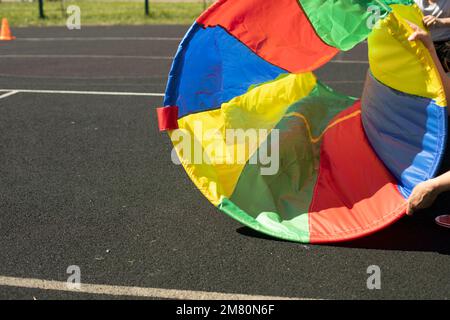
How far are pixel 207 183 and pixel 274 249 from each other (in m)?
0.78

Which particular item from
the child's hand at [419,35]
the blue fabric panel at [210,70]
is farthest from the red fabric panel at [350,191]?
the child's hand at [419,35]

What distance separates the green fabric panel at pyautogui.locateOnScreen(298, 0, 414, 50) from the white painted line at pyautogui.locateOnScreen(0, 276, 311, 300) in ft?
Answer: 6.62

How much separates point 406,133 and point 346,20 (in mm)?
1061

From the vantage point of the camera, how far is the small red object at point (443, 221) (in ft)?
15.7

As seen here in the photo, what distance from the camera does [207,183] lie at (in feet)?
15.7

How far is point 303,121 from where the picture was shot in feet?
19.8

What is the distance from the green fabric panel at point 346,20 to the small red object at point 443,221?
160cm

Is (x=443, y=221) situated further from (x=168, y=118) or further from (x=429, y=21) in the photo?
(x=168, y=118)

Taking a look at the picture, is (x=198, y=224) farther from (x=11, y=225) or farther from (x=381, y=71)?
(x=381, y=71)

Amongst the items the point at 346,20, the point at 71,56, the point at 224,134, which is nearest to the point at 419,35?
the point at 346,20

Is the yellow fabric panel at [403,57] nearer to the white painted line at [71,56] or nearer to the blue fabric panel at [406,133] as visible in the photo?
the blue fabric panel at [406,133]

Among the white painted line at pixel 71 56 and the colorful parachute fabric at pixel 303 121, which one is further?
the white painted line at pixel 71 56

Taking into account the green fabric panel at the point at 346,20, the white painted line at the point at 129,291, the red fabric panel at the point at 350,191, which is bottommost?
the white painted line at the point at 129,291
